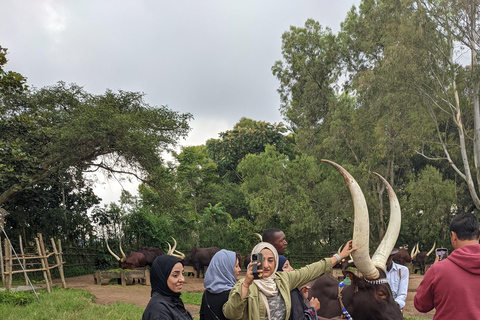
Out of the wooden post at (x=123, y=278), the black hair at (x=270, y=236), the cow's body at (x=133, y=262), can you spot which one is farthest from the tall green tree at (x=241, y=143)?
the black hair at (x=270, y=236)

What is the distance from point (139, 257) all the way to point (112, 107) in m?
4.85

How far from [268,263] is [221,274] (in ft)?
2.03

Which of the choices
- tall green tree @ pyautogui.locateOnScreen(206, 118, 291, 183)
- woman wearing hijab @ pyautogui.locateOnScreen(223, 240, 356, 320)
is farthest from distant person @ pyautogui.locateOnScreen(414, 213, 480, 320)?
tall green tree @ pyautogui.locateOnScreen(206, 118, 291, 183)

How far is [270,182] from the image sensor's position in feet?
68.0

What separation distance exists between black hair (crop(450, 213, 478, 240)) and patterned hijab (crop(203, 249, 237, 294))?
5.18ft

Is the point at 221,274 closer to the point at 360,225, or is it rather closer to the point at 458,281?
the point at 360,225

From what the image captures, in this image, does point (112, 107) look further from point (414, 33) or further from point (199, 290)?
point (414, 33)

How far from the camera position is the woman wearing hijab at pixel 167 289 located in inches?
117

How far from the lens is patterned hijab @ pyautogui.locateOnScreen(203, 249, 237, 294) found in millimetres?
3430

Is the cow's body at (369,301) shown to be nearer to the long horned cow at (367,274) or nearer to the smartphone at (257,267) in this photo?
the long horned cow at (367,274)

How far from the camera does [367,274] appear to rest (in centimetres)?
361

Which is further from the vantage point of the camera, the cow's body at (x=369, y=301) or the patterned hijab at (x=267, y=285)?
the cow's body at (x=369, y=301)

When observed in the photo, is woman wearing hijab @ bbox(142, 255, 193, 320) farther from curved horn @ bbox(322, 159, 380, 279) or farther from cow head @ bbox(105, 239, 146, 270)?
A: cow head @ bbox(105, 239, 146, 270)

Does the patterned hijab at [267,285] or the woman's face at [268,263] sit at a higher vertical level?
the woman's face at [268,263]
